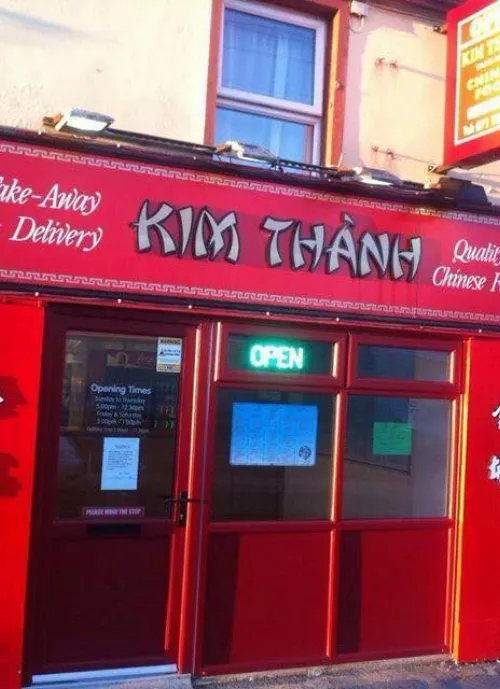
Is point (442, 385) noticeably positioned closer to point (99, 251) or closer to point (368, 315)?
point (368, 315)

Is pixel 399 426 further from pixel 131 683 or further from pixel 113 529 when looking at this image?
pixel 131 683

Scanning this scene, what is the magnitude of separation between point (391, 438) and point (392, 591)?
113 centimetres

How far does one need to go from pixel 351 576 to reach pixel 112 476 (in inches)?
75.4

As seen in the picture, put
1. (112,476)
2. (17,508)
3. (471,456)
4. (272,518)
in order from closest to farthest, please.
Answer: (17,508) < (112,476) < (272,518) < (471,456)

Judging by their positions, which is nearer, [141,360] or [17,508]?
[17,508]

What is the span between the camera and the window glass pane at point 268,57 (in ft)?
19.6

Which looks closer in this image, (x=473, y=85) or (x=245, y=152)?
(x=245, y=152)

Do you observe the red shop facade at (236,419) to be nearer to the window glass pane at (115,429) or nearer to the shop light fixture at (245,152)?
the window glass pane at (115,429)

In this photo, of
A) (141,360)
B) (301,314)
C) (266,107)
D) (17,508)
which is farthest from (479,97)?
(17,508)

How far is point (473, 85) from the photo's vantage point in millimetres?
5859

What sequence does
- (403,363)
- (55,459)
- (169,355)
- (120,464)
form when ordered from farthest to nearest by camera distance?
(403,363)
(169,355)
(120,464)
(55,459)

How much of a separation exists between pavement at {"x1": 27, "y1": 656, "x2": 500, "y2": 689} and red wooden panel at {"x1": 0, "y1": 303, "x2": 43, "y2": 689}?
0.52 m

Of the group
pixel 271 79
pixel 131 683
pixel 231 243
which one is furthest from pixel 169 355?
pixel 271 79

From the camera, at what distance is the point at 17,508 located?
479 centimetres
